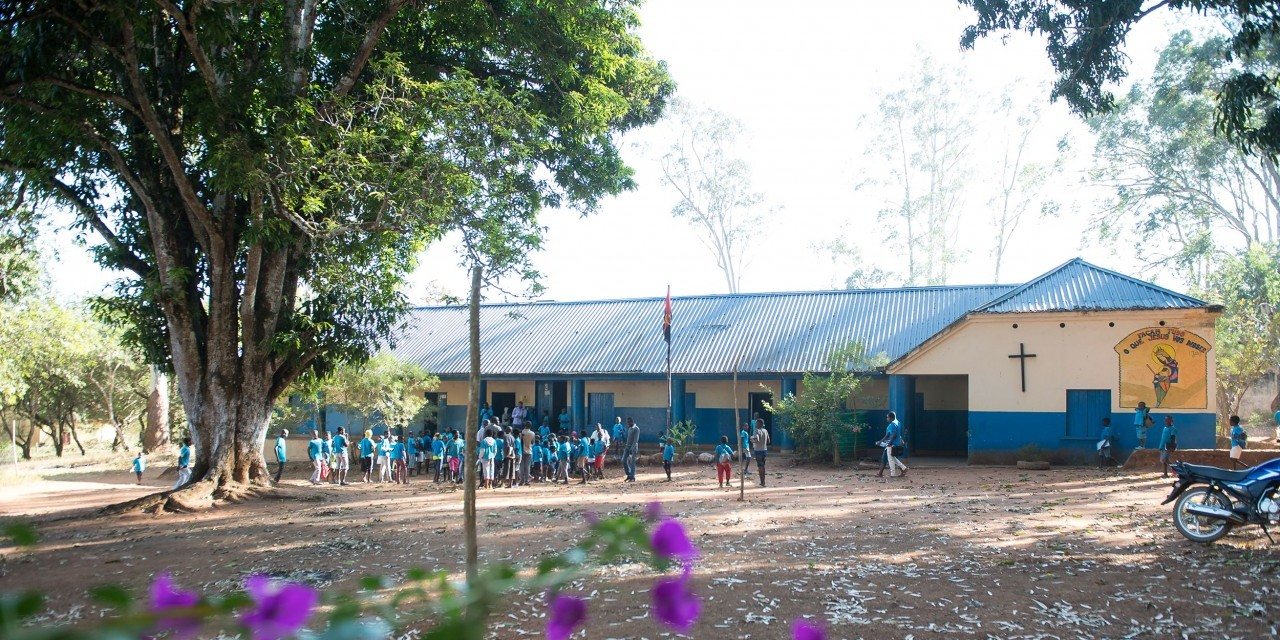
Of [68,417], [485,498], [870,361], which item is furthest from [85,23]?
[68,417]

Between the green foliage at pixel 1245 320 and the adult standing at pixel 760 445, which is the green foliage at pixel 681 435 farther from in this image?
the green foliage at pixel 1245 320

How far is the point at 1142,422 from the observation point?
1889 cm

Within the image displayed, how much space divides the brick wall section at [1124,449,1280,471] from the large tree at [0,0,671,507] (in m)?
12.4

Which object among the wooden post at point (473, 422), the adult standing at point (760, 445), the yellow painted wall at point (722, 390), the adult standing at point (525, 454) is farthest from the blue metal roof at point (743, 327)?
the wooden post at point (473, 422)

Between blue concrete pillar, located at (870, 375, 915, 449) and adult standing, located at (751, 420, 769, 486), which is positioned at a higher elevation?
blue concrete pillar, located at (870, 375, 915, 449)

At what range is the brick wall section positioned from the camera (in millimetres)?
15994

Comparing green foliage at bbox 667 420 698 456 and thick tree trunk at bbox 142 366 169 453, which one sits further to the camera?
thick tree trunk at bbox 142 366 169 453

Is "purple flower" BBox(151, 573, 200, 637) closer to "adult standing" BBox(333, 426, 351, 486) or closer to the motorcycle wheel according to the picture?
the motorcycle wheel

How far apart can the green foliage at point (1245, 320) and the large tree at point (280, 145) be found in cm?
2079

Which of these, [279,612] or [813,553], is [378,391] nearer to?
[813,553]

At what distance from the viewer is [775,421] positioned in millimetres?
25500

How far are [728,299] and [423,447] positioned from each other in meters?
12.3

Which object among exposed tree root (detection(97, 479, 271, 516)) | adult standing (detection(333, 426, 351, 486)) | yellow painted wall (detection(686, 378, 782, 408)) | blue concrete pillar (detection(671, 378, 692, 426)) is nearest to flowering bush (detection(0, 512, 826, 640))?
exposed tree root (detection(97, 479, 271, 516))

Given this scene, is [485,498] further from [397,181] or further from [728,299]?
[728,299]
